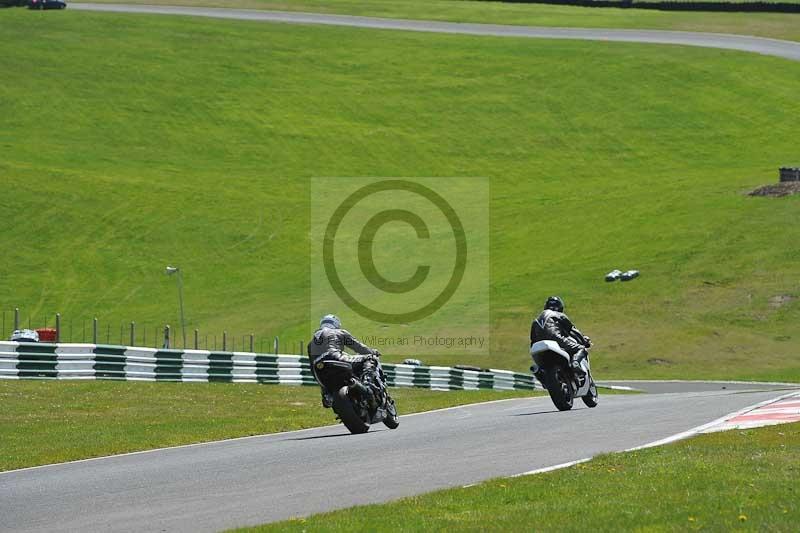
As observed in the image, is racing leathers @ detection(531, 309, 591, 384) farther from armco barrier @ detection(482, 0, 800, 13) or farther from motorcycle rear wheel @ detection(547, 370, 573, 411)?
armco barrier @ detection(482, 0, 800, 13)

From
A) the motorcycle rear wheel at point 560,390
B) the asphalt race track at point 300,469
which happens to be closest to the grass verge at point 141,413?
the asphalt race track at point 300,469

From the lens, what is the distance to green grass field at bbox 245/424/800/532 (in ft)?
35.0

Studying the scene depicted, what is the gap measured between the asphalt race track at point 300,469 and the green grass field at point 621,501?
85 cm

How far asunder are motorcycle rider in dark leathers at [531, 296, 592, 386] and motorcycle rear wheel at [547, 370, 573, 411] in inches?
11.1

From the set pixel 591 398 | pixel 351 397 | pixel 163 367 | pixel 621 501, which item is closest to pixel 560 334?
pixel 591 398

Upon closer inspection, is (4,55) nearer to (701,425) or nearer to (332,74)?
(332,74)

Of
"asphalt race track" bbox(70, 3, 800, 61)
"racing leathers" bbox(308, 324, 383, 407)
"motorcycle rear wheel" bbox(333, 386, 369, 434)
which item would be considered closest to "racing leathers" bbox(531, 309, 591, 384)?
"racing leathers" bbox(308, 324, 383, 407)

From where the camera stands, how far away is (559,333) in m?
23.0

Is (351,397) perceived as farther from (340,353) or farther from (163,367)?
(163,367)

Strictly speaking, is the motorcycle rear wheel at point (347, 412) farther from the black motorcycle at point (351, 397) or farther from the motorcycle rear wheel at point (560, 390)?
the motorcycle rear wheel at point (560, 390)

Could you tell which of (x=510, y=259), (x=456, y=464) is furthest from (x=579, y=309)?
(x=456, y=464)

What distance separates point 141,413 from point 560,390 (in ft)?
26.0

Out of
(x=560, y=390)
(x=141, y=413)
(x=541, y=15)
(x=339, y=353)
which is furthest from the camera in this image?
(x=541, y=15)

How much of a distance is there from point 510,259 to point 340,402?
169ft
